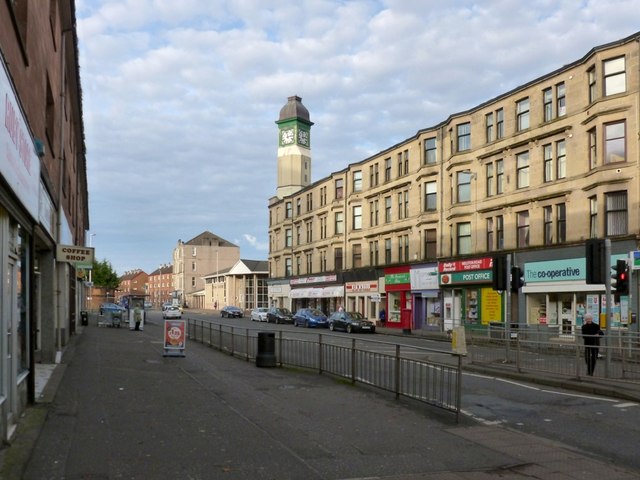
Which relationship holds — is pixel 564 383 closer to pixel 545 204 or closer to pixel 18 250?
pixel 18 250

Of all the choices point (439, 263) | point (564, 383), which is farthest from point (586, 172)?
point (564, 383)

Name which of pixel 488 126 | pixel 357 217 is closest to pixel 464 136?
pixel 488 126

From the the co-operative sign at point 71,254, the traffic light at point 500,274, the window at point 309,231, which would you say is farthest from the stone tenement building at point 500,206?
the the co-operative sign at point 71,254

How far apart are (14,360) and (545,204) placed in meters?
28.1

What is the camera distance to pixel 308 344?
Answer: 1500cm

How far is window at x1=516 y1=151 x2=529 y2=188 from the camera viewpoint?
3322 cm

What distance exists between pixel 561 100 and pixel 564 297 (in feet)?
30.8

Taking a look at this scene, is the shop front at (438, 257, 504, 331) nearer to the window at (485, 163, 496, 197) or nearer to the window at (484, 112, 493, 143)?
the window at (485, 163, 496, 197)

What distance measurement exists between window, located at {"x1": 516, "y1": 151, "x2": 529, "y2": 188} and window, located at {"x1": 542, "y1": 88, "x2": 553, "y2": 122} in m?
2.26

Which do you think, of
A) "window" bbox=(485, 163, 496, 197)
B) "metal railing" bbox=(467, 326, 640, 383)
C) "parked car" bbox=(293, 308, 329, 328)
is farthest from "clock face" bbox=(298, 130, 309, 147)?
"metal railing" bbox=(467, 326, 640, 383)

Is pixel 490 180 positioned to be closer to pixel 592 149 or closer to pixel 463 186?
pixel 463 186

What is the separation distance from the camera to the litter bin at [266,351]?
16.0 meters

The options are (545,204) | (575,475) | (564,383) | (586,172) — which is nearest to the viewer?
(575,475)

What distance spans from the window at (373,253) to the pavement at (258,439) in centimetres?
3738
